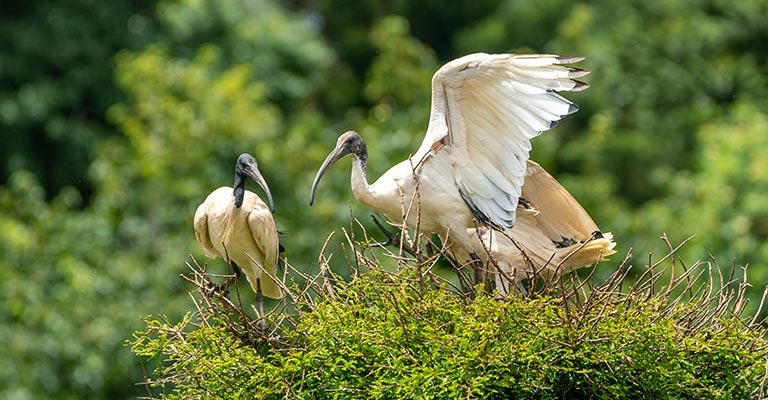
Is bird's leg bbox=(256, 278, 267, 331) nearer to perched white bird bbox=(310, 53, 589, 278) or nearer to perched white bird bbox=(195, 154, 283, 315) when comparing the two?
perched white bird bbox=(195, 154, 283, 315)

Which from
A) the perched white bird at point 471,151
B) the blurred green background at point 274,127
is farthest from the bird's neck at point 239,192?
the blurred green background at point 274,127

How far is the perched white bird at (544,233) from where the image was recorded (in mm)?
9516

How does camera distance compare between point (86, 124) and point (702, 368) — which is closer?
point (702, 368)

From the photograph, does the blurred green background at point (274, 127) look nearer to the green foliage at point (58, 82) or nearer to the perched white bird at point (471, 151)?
the green foliage at point (58, 82)

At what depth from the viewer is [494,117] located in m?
9.23

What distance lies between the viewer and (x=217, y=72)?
24.6m

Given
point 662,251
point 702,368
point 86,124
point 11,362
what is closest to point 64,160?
point 86,124

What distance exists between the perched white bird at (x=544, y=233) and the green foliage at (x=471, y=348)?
908mm

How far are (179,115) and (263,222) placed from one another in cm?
1119

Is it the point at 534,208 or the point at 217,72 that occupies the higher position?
the point at 217,72

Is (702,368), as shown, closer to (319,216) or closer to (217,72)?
(319,216)

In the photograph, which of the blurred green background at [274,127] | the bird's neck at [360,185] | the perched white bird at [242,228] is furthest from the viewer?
the blurred green background at [274,127]

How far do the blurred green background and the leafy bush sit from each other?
658cm

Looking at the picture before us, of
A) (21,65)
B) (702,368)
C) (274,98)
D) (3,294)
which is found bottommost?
(702,368)
